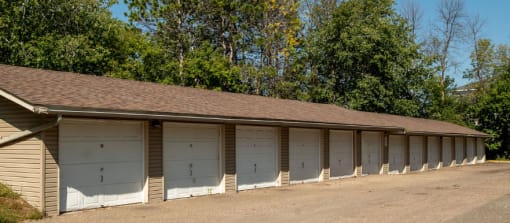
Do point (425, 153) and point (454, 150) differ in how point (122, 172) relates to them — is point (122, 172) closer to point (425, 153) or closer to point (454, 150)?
point (425, 153)

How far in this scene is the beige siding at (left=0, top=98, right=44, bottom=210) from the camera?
36.9 ft

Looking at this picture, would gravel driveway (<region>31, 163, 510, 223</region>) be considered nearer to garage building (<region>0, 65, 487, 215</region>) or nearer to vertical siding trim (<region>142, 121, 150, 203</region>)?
vertical siding trim (<region>142, 121, 150, 203</region>)

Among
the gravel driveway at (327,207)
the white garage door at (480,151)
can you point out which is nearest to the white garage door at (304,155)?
the gravel driveway at (327,207)

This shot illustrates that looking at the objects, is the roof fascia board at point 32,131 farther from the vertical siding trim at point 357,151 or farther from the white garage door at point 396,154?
the white garage door at point 396,154

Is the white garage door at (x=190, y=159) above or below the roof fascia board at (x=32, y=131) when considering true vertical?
below

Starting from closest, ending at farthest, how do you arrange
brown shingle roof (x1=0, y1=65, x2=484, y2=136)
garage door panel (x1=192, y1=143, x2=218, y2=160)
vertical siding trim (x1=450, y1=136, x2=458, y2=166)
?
brown shingle roof (x1=0, y1=65, x2=484, y2=136) → garage door panel (x1=192, y1=143, x2=218, y2=160) → vertical siding trim (x1=450, y1=136, x2=458, y2=166)

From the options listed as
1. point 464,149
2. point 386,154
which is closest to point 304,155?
point 386,154

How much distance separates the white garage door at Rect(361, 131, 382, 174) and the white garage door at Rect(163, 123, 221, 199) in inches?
392

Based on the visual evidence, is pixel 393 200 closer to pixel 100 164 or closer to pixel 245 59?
pixel 100 164

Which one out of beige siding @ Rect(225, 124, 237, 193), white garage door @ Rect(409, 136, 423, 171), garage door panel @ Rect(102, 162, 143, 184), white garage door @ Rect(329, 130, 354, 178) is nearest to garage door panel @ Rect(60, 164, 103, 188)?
garage door panel @ Rect(102, 162, 143, 184)

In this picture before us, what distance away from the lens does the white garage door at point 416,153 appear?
97.0ft

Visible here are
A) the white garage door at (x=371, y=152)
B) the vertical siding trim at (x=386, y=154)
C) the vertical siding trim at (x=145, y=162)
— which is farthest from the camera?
the vertical siding trim at (x=386, y=154)

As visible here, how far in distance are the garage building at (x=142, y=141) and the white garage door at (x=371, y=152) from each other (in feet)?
6.91

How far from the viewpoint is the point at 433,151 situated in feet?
108
